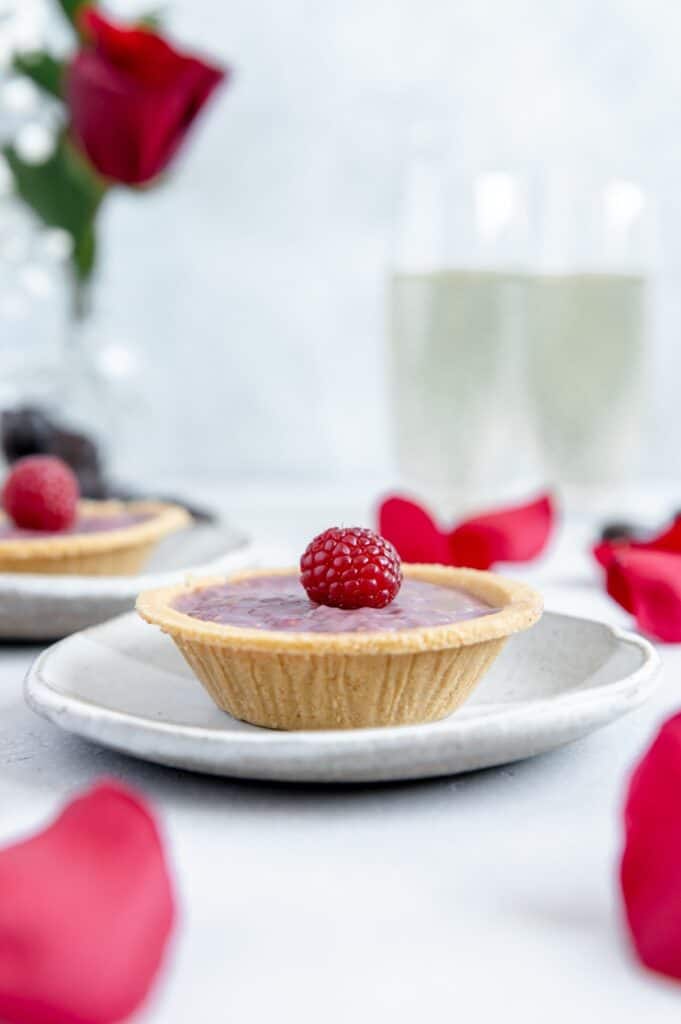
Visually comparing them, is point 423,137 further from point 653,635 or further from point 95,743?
point 95,743


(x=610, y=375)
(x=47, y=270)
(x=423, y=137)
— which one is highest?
(x=423, y=137)

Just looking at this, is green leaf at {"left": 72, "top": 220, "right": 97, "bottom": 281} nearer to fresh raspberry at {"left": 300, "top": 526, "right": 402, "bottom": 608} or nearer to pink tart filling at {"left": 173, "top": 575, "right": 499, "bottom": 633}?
pink tart filling at {"left": 173, "top": 575, "right": 499, "bottom": 633}

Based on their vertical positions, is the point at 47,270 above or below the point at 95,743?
above

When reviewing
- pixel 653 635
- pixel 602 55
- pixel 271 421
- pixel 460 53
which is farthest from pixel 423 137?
pixel 653 635

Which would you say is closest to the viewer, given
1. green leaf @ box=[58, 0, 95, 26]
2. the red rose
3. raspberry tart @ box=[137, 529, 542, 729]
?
raspberry tart @ box=[137, 529, 542, 729]

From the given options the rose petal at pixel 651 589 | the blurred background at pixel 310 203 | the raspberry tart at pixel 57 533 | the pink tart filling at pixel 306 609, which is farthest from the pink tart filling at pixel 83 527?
the blurred background at pixel 310 203

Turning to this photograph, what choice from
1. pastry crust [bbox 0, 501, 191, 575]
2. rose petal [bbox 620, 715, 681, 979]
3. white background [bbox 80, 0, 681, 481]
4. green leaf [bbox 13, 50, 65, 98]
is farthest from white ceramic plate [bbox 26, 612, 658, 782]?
white background [bbox 80, 0, 681, 481]

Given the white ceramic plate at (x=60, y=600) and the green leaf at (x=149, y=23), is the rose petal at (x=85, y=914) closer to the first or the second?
the white ceramic plate at (x=60, y=600)
